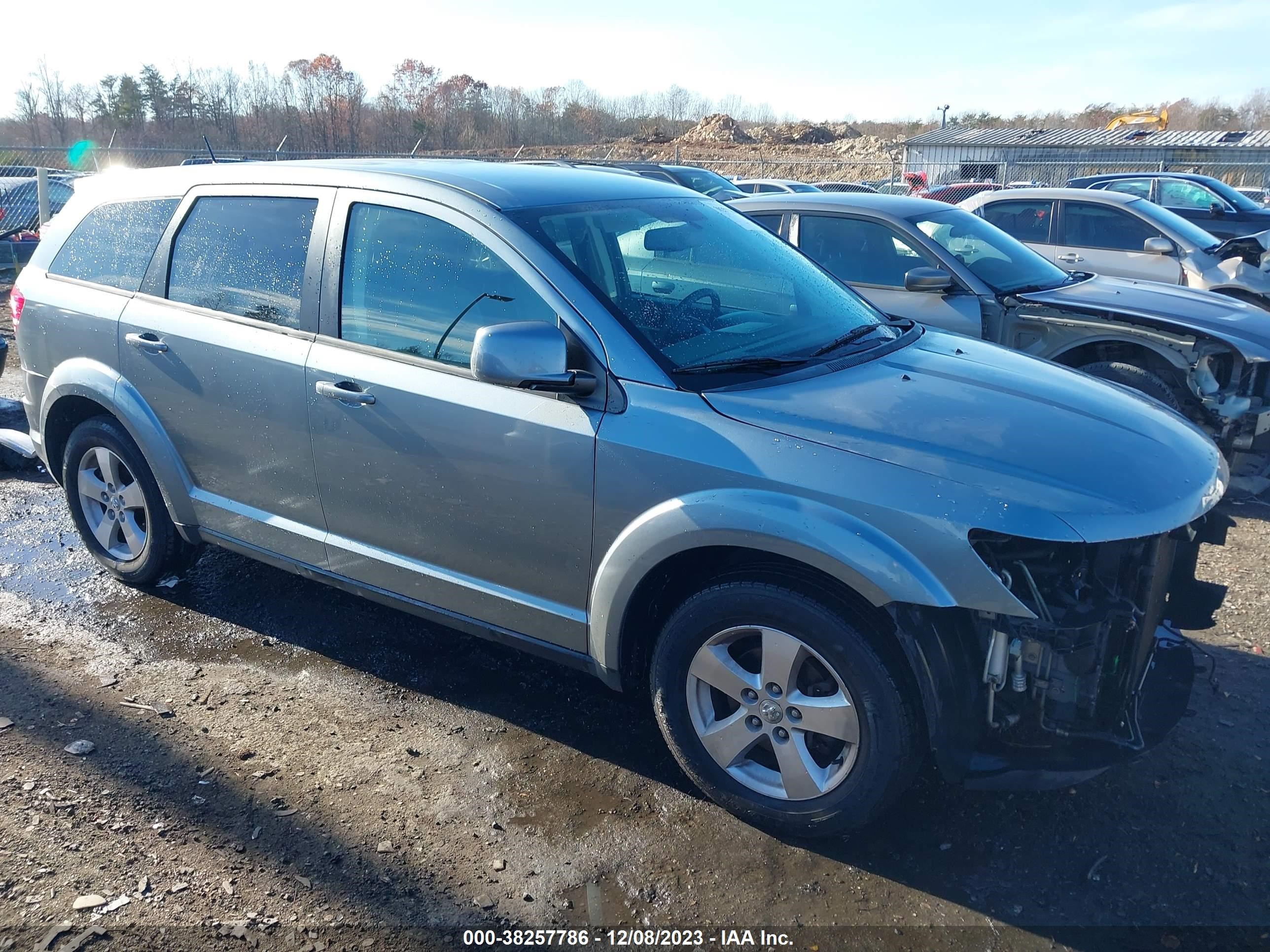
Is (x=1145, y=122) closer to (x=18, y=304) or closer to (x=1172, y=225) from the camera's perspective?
(x=1172, y=225)

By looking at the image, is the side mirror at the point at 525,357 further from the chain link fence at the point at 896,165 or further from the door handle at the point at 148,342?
the chain link fence at the point at 896,165

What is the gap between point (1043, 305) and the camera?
6242mm

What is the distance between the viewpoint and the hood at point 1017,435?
2594 millimetres

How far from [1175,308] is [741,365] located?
4.41 m

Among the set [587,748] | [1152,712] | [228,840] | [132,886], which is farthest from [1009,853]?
[132,886]

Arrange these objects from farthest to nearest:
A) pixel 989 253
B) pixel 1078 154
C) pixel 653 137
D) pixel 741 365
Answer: pixel 653 137
pixel 1078 154
pixel 989 253
pixel 741 365

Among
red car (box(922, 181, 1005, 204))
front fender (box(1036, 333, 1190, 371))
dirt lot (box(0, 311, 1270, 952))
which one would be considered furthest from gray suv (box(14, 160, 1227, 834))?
red car (box(922, 181, 1005, 204))

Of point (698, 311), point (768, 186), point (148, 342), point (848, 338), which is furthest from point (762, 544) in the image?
point (768, 186)

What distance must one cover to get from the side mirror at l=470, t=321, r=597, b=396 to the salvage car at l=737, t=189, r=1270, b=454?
9.35 feet

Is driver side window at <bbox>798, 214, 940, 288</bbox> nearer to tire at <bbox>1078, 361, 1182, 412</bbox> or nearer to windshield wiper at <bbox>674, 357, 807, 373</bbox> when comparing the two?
tire at <bbox>1078, 361, 1182, 412</bbox>

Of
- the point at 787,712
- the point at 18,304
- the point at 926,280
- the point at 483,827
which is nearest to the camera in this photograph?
the point at 787,712

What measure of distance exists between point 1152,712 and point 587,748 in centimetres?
180

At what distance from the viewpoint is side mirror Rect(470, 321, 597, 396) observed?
113 inches

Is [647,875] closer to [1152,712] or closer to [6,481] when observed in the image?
[1152,712]
